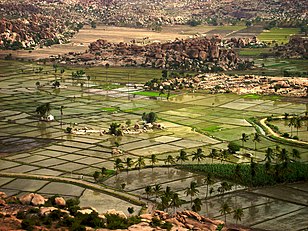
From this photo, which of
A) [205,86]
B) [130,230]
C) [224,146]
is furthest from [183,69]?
[130,230]

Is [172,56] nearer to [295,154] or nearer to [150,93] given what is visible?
[150,93]

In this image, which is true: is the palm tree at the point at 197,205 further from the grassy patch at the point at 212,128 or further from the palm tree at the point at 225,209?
the grassy patch at the point at 212,128

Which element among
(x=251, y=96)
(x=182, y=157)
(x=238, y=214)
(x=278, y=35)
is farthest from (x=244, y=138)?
(x=278, y=35)

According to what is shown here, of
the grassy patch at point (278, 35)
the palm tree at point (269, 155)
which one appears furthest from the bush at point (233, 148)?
the grassy patch at point (278, 35)

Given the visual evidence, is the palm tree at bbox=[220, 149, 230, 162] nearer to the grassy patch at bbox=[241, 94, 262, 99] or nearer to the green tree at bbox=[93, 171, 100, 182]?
the green tree at bbox=[93, 171, 100, 182]

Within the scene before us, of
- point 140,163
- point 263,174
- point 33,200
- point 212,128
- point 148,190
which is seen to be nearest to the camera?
point 33,200

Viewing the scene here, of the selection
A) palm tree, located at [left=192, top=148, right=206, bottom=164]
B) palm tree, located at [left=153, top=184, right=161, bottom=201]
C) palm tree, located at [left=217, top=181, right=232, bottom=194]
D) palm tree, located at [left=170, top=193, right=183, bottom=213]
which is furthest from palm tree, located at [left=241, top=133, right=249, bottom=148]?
palm tree, located at [left=170, top=193, right=183, bottom=213]

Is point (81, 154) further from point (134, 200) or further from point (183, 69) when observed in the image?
point (183, 69)
